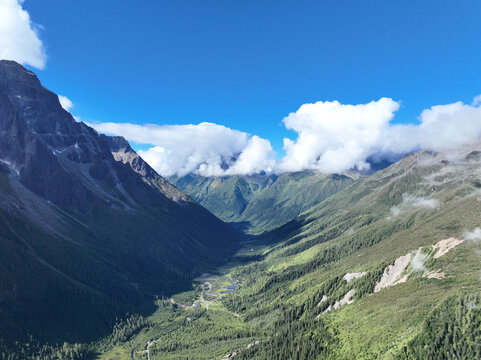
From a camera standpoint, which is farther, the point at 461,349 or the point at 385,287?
the point at 385,287

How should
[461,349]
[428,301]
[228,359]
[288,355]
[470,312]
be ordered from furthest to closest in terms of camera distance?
[228,359], [288,355], [428,301], [470,312], [461,349]

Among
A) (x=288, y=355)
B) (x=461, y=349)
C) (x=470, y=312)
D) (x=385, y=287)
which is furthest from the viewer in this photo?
(x=385, y=287)

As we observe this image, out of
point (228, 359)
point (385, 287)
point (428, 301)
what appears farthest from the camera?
point (385, 287)

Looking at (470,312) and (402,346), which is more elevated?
(470,312)

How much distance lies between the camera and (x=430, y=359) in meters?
110

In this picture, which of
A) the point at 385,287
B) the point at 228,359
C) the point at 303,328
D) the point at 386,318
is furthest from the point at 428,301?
the point at 228,359

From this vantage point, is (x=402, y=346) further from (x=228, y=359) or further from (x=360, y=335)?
(x=228, y=359)

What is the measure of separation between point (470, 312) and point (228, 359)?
13307 centimetres

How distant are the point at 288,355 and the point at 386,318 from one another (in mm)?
55405

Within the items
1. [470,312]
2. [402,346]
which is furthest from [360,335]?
[470,312]

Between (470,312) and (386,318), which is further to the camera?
(386,318)

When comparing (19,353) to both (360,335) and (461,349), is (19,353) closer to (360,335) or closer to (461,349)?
(360,335)

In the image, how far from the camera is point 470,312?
119750mm

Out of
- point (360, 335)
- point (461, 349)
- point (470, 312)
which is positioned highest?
point (470, 312)
